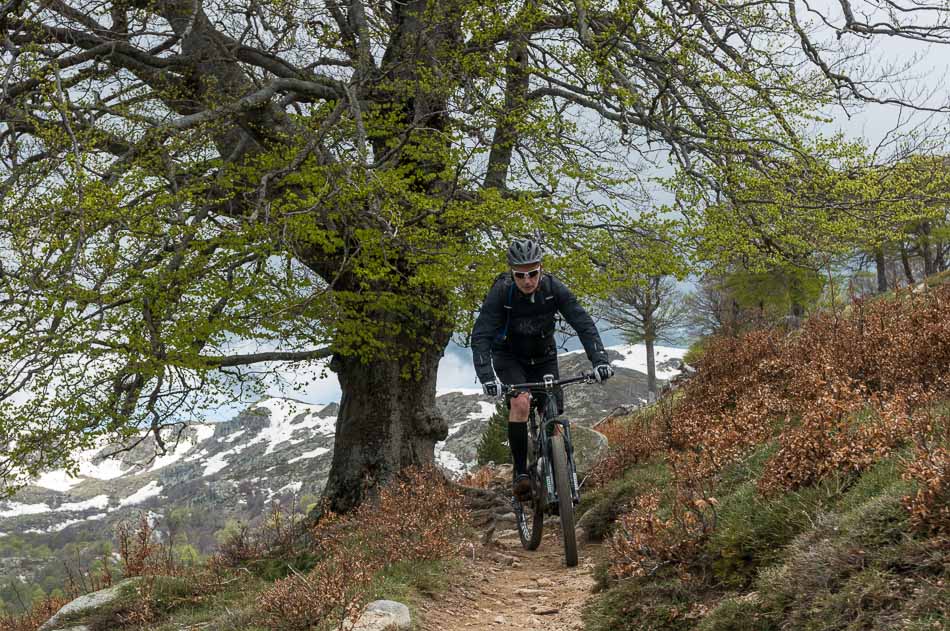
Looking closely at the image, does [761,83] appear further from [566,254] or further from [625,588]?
[625,588]

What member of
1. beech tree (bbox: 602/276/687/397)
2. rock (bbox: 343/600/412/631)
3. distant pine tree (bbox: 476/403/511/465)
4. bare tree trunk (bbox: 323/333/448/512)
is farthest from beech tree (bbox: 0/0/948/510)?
beech tree (bbox: 602/276/687/397)

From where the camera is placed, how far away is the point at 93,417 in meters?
11.4

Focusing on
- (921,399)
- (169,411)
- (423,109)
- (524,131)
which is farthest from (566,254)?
(169,411)

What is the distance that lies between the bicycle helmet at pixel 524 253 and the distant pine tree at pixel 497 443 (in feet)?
48.8

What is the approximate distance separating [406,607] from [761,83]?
10605mm

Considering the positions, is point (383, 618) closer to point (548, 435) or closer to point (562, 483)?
point (562, 483)

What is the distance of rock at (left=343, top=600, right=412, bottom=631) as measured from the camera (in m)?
5.29

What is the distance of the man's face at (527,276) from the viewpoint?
6828 mm

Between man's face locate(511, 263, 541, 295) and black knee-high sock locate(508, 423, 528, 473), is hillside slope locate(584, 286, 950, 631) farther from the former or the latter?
man's face locate(511, 263, 541, 295)

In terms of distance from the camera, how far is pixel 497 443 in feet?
73.0

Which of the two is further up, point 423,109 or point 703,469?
point 423,109

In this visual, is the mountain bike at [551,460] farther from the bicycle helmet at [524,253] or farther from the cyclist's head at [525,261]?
the bicycle helmet at [524,253]

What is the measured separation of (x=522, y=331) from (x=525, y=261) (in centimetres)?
79

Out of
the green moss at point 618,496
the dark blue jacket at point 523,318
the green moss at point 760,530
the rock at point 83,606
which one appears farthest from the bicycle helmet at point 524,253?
the rock at point 83,606
